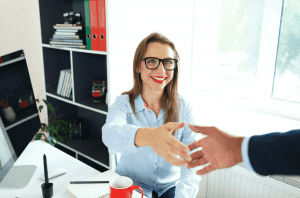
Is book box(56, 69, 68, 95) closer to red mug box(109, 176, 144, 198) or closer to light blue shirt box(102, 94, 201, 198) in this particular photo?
light blue shirt box(102, 94, 201, 198)

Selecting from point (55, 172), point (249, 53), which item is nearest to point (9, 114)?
point (55, 172)

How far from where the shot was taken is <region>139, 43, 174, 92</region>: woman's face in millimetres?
1305

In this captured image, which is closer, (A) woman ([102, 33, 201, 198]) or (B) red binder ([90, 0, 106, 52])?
(A) woman ([102, 33, 201, 198])

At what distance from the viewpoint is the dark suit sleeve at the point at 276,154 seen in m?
0.74

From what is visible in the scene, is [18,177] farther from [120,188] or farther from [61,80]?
[61,80]

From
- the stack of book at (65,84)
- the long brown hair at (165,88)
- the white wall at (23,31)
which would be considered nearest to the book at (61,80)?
the stack of book at (65,84)

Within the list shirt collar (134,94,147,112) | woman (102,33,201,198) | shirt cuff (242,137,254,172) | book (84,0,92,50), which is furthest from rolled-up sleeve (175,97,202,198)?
book (84,0,92,50)

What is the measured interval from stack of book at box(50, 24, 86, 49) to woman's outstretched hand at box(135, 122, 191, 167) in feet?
4.50

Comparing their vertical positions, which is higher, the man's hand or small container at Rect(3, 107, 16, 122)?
small container at Rect(3, 107, 16, 122)

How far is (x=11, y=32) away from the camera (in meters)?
2.41

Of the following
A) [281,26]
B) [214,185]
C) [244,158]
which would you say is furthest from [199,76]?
[244,158]

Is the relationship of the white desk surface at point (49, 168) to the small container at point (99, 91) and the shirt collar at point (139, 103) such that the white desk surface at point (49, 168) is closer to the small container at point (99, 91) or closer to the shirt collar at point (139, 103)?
the shirt collar at point (139, 103)

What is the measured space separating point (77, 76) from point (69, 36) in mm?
334

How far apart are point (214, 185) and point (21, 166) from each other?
1.27m
